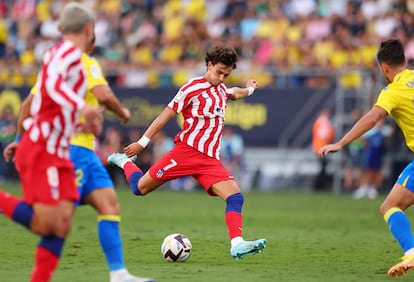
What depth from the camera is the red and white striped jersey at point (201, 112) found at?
10.9 m

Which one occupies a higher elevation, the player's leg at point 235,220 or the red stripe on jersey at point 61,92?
the red stripe on jersey at point 61,92

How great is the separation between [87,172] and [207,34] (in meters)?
19.5

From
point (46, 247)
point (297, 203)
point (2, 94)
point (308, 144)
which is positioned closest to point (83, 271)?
point (46, 247)

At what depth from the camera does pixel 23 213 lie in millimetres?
7301

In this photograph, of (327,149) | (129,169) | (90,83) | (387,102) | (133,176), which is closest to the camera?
(90,83)

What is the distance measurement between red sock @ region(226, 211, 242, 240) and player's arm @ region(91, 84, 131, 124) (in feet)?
9.95

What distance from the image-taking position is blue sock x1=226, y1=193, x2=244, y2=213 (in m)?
10.6

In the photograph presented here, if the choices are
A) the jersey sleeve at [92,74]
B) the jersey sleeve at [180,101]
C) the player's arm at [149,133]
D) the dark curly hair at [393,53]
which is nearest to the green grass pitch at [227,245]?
the player's arm at [149,133]

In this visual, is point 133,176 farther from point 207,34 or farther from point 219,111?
point 207,34

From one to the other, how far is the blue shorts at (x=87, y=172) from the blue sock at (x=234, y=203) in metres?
2.54

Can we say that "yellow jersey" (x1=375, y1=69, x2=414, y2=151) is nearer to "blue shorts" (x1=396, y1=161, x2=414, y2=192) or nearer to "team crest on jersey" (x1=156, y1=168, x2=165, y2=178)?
"blue shorts" (x1=396, y1=161, x2=414, y2=192)

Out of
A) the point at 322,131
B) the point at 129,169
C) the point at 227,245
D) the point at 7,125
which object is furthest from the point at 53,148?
the point at 7,125


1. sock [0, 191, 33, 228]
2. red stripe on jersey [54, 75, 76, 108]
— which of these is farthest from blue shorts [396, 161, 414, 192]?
sock [0, 191, 33, 228]

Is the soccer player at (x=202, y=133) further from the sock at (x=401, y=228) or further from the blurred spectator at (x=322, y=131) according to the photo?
the blurred spectator at (x=322, y=131)
